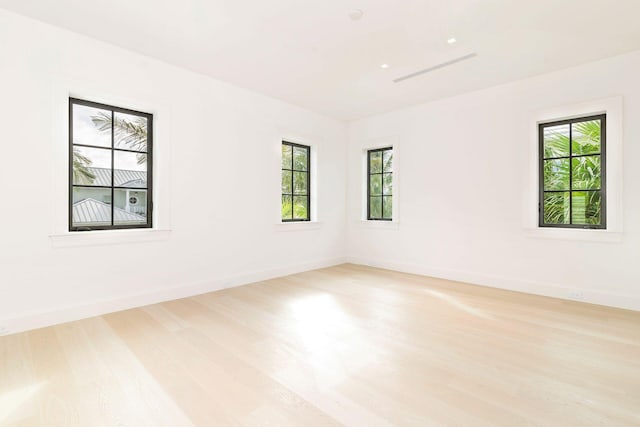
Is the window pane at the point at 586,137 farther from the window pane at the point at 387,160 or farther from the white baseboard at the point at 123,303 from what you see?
the white baseboard at the point at 123,303

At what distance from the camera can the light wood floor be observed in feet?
5.42

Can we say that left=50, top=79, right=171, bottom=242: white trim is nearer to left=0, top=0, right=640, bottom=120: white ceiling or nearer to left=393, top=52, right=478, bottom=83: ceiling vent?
left=0, top=0, right=640, bottom=120: white ceiling

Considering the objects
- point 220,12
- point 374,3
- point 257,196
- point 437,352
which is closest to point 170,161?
point 257,196

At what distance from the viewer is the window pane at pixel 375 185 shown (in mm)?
5793

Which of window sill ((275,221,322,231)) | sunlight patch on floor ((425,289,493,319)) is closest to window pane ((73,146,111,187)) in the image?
window sill ((275,221,322,231))

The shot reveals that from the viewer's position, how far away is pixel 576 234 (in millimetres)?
3688

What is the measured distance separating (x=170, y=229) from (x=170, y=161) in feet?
2.64

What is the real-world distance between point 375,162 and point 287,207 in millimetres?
1923

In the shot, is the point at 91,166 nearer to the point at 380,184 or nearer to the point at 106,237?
the point at 106,237

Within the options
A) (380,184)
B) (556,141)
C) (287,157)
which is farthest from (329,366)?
(380,184)

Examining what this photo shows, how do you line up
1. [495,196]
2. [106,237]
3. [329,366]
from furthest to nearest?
1. [495,196]
2. [106,237]
3. [329,366]

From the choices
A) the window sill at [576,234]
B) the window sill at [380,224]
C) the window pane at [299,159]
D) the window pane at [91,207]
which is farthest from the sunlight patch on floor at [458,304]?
Result: the window pane at [91,207]

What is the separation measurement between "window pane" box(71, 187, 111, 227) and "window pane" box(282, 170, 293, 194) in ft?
8.20

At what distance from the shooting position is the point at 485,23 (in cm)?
282
